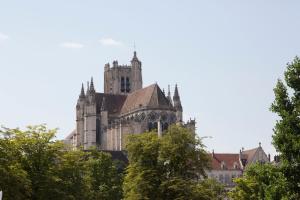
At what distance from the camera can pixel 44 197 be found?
52.5 meters

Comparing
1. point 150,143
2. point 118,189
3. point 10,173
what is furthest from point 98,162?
point 10,173

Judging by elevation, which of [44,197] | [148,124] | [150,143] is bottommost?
[44,197]

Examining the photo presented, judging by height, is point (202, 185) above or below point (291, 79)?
below

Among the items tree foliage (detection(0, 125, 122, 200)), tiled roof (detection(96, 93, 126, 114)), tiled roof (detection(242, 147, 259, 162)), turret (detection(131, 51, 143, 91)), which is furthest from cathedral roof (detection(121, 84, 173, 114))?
tree foliage (detection(0, 125, 122, 200))

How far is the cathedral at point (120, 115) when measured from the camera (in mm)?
134000

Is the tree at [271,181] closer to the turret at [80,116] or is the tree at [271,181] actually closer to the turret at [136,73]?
the turret at [80,116]

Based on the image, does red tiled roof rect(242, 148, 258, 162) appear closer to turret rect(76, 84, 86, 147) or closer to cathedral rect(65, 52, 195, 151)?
cathedral rect(65, 52, 195, 151)

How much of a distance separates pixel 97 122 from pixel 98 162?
68364 mm

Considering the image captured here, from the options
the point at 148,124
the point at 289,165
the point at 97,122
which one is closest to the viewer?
the point at 289,165

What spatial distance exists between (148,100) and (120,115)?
1041 centimetres

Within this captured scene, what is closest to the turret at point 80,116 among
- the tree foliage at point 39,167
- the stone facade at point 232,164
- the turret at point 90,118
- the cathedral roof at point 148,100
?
the turret at point 90,118

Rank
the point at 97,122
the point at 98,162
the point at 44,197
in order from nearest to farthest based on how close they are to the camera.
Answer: the point at 44,197 < the point at 98,162 < the point at 97,122

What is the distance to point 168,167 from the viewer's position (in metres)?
54.7

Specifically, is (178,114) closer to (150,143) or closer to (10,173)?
(150,143)
